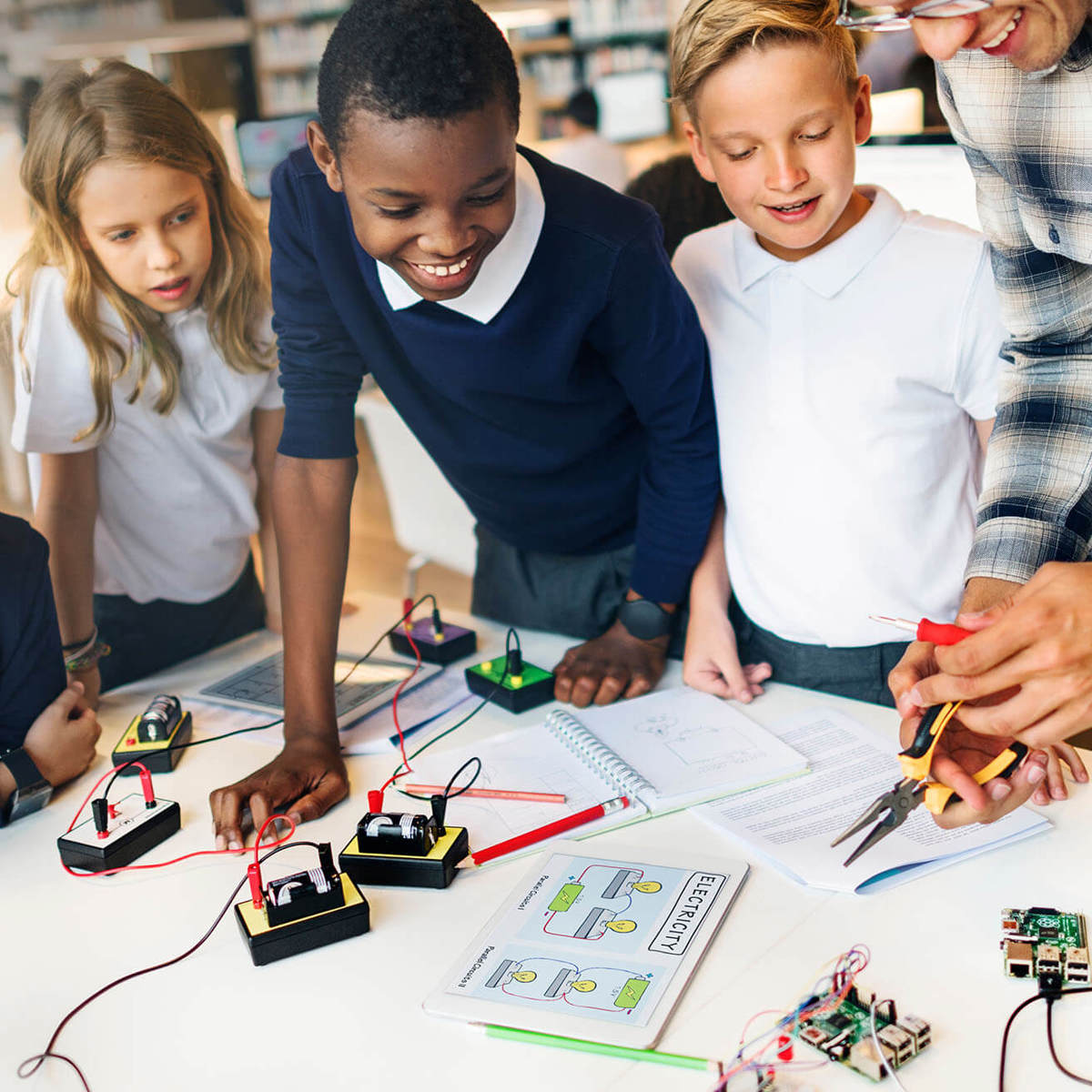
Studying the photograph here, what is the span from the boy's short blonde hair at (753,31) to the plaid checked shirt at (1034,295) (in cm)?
16

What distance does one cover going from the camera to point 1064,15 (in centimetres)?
91

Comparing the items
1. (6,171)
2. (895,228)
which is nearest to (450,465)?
(895,228)

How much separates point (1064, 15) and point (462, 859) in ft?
2.85

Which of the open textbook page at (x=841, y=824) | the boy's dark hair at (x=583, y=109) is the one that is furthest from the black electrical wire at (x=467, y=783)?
the boy's dark hair at (x=583, y=109)

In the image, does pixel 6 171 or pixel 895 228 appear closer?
pixel 895 228

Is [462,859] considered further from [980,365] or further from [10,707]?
[980,365]

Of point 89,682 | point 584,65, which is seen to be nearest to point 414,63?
point 89,682

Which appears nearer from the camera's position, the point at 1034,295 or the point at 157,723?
the point at 1034,295

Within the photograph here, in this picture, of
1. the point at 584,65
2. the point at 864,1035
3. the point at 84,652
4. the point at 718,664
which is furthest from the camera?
the point at 584,65

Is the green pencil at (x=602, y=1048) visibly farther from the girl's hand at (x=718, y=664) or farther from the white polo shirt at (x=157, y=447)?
the white polo shirt at (x=157, y=447)

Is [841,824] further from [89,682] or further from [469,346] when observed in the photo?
[89,682]

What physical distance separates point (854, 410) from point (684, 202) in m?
0.72

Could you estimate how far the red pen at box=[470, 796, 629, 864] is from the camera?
42.2 inches

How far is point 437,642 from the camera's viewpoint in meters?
1.54
